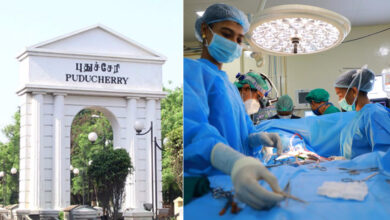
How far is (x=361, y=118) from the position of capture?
1.00 m

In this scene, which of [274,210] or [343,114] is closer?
[274,210]

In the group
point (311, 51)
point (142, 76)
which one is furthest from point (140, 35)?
point (311, 51)

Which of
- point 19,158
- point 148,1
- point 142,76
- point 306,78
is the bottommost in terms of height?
point 19,158

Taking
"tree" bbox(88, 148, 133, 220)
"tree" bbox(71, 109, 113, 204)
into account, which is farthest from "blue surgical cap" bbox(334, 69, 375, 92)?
"tree" bbox(71, 109, 113, 204)

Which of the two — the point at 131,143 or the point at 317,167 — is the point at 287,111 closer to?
the point at 317,167

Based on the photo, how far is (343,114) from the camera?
1.02 metres

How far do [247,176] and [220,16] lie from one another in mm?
330

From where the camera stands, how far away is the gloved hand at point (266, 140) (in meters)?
0.97

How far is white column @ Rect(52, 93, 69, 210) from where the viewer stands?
7.04 m

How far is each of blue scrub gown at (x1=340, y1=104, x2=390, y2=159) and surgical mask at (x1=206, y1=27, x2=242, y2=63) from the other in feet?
1.00

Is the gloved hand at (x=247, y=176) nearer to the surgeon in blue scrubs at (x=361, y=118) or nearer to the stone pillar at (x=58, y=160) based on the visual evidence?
the surgeon in blue scrubs at (x=361, y=118)

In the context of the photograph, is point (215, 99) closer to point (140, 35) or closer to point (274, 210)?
point (274, 210)

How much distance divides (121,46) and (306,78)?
20.3 feet

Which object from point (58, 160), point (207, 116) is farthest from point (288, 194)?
point (58, 160)
